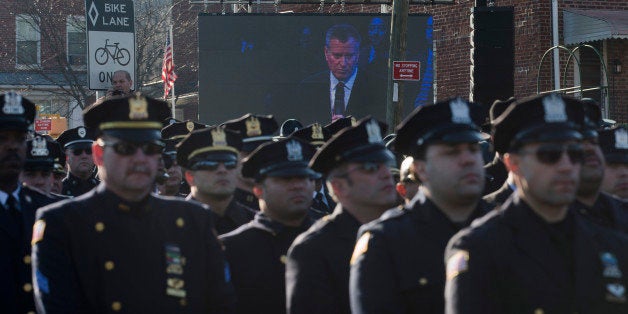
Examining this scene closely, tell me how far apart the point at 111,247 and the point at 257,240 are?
1480mm

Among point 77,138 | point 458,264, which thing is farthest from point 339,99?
point 458,264

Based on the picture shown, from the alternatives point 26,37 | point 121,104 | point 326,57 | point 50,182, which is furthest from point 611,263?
point 26,37

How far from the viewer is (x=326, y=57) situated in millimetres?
30609

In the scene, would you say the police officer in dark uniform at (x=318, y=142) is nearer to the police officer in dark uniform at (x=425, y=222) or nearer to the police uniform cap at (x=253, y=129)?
the police uniform cap at (x=253, y=129)

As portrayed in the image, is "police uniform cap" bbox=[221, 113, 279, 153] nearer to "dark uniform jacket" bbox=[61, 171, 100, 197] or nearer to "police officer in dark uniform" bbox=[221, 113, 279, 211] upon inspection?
"police officer in dark uniform" bbox=[221, 113, 279, 211]

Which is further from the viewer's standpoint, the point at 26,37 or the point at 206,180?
the point at 26,37

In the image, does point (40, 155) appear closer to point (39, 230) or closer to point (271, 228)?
point (271, 228)

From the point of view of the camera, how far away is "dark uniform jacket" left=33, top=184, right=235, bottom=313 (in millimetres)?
A: 5523

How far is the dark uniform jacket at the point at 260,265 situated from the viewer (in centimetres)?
686

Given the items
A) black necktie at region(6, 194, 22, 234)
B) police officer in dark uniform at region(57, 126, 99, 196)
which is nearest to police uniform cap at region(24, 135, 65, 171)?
police officer in dark uniform at region(57, 126, 99, 196)

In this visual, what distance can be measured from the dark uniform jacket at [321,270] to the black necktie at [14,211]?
1.68m

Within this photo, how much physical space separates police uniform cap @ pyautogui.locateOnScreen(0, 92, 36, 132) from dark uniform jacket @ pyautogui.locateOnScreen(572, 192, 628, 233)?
3160 millimetres

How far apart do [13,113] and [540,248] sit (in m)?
3.60

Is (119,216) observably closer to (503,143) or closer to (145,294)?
(145,294)
